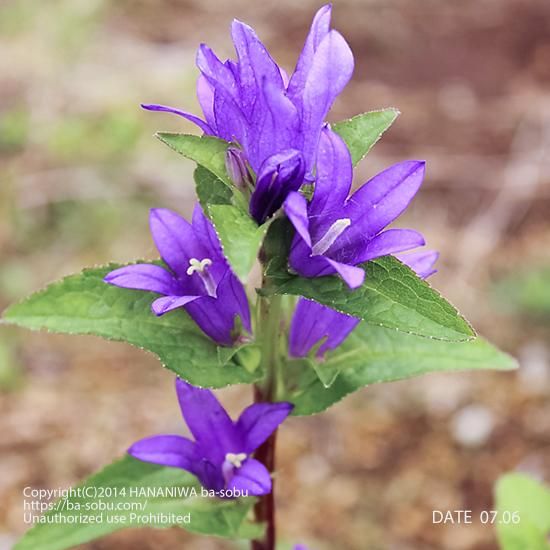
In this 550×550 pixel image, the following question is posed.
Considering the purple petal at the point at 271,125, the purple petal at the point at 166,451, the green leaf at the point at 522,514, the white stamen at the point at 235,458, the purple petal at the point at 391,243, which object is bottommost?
the green leaf at the point at 522,514

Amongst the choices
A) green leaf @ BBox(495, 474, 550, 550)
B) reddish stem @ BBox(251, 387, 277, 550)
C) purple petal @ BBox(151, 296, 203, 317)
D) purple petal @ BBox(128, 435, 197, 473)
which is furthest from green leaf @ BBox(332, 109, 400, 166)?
green leaf @ BBox(495, 474, 550, 550)

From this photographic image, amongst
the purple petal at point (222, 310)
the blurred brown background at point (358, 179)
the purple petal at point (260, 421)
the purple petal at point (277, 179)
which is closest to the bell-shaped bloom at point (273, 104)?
the purple petal at point (277, 179)

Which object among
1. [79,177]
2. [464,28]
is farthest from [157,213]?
[464,28]

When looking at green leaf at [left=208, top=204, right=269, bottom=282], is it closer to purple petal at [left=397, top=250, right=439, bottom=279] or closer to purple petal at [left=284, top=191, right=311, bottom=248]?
purple petal at [left=284, top=191, right=311, bottom=248]

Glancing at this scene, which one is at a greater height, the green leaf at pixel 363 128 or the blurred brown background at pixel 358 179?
the blurred brown background at pixel 358 179

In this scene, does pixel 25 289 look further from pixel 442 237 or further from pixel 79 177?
pixel 442 237

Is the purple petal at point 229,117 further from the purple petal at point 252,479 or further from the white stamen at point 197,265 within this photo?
the purple petal at point 252,479

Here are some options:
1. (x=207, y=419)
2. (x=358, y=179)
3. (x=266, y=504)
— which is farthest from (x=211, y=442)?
(x=358, y=179)
